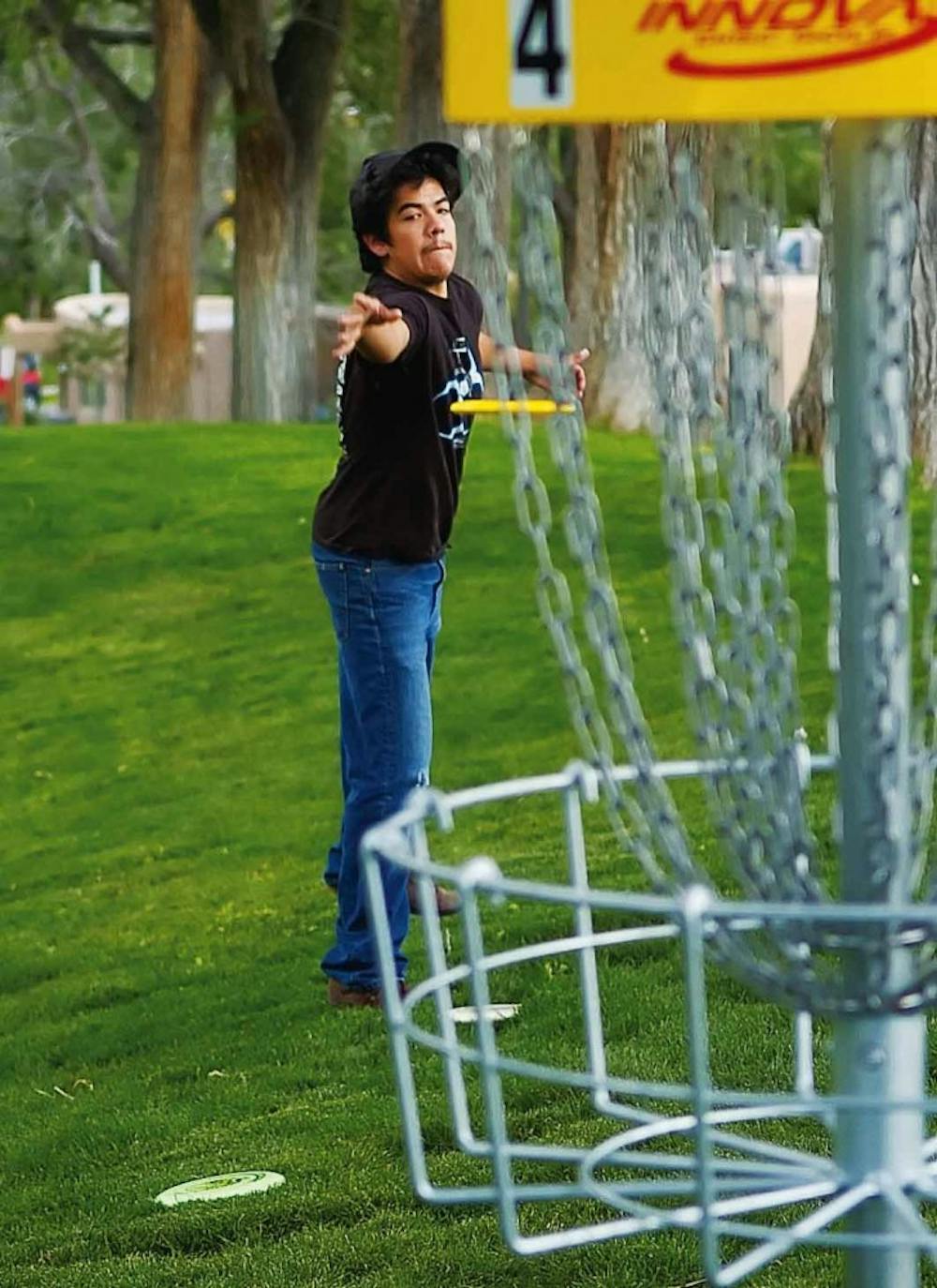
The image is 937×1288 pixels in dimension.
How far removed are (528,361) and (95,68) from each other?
80.3 ft

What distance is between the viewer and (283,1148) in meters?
5.22

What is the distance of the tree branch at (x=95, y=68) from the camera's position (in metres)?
27.5

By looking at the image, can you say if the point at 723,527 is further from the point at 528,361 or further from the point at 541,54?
the point at 528,361

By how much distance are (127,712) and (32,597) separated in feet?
8.53

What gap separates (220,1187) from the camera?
500 cm

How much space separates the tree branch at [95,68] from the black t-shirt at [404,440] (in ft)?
73.2

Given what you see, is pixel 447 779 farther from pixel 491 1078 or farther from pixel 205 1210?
pixel 491 1078

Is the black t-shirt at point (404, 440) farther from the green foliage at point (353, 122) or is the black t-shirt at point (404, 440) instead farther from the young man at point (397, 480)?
the green foliage at point (353, 122)

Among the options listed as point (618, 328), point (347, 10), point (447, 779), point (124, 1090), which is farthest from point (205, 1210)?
point (347, 10)

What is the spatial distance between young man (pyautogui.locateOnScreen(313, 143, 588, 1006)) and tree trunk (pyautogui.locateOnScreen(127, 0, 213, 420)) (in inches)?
841

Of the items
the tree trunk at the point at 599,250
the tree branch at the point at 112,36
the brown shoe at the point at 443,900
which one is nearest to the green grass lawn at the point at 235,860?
the brown shoe at the point at 443,900

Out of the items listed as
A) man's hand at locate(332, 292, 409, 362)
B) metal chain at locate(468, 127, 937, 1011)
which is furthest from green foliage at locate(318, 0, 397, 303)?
metal chain at locate(468, 127, 937, 1011)

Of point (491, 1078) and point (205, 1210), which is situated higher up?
point (491, 1078)

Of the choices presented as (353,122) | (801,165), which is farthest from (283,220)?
(353,122)
